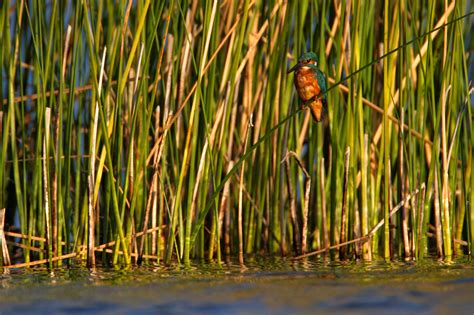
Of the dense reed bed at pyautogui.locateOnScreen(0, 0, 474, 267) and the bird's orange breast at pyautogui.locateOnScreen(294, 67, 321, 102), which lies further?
the bird's orange breast at pyautogui.locateOnScreen(294, 67, 321, 102)

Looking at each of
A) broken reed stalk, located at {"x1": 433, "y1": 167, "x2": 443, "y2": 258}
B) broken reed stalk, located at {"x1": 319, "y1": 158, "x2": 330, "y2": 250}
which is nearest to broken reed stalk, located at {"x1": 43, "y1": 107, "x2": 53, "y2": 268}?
broken reed stalk, located at {"x1": 319, "y1": 158, "x2": 330, "y2": 250}

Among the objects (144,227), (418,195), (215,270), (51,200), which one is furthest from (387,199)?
(51,200)

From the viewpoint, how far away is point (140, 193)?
19.5 feet

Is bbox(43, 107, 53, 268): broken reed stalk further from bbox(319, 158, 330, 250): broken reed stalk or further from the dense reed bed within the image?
bbox(319, 158, 330, 250): broken reed stalk

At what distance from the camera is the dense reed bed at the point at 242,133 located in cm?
543

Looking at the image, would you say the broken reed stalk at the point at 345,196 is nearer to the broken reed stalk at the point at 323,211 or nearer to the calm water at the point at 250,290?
the broken reed stalk at the point at 323,211

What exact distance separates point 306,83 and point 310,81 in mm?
32

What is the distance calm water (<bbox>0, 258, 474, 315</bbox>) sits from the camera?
4.23 meters

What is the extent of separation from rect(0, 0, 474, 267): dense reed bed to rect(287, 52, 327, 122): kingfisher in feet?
0.31

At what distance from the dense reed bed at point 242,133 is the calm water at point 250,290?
12.0 inches

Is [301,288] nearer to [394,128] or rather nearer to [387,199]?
[387,199]

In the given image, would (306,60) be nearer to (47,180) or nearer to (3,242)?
(47,180)

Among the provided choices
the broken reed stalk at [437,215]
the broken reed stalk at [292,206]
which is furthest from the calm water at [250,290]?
the broken reed stalk at [292,206]

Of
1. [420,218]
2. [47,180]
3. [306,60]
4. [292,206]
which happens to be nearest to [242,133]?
[292,206]
